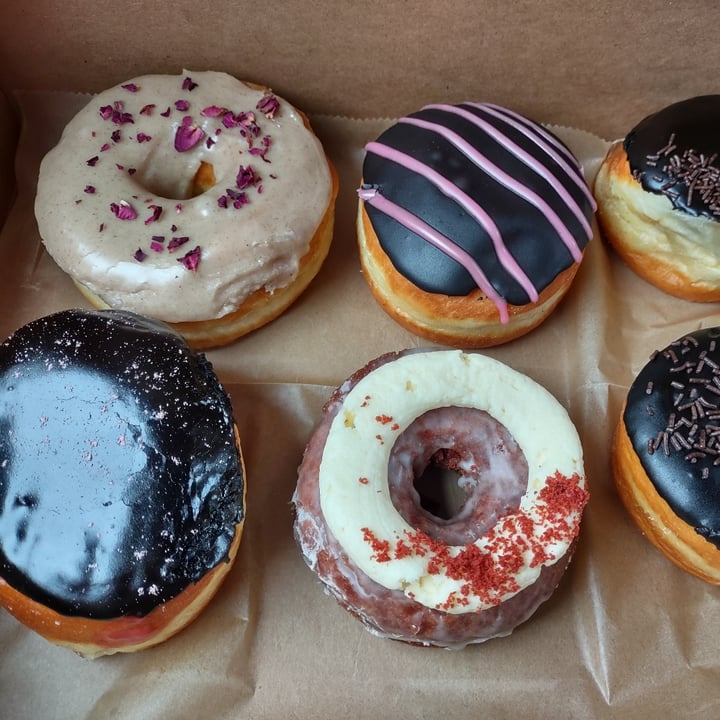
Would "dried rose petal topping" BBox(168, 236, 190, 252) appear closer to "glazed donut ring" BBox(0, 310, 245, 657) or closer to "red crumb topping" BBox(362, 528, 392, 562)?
"glazed donut ring" BBox(0, 310, 245, 657)

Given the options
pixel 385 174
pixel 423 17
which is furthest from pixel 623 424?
pixel 423 17

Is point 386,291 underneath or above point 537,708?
above

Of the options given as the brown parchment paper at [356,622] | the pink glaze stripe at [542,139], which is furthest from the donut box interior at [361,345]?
the pink glaze stripe at [542,139]

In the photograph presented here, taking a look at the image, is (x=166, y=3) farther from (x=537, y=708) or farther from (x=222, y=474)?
(x=537, y=708)

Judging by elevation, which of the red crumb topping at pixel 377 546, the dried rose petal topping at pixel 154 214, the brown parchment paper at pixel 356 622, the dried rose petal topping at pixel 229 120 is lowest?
the brown parchment paper at pixel 356 622

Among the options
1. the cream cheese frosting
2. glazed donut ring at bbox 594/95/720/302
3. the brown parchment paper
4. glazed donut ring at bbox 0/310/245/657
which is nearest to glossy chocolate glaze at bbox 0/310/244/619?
glazed donut ring at bbox 0/310/245/657

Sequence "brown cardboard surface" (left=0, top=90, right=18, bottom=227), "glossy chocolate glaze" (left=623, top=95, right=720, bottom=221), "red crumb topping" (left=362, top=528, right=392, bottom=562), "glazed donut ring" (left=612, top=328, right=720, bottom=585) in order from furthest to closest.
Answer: "brown cardboard surface" (left=0, top=90, right=18, bottom=227), "glossy chocolate glaze" (left=623, top=95, right=720, bottom=221), "glazed donut ring" (left=612, top=328, right=720, bottom=585), "red crumb topping" (left=362, top=528, right=392, bottom=562)

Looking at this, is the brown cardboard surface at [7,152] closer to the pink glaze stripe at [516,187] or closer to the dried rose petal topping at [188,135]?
the dried rose petal topping at [188,135]
